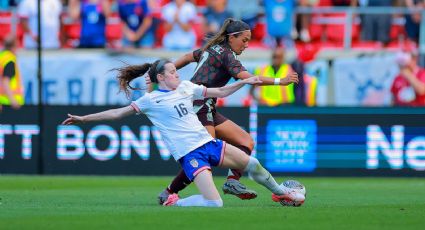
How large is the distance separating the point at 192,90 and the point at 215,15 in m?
11.5

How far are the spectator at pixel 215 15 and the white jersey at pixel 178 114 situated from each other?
36.7 feet

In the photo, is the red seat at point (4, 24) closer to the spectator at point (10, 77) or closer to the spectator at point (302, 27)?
the spectator at point (10, 77)

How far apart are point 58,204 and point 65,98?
429 inches

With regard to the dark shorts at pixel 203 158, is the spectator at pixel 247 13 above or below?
above

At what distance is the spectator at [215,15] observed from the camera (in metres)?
23.4

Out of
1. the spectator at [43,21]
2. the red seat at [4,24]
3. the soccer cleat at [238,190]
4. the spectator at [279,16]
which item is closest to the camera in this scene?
the soccer cleat at [238,190]

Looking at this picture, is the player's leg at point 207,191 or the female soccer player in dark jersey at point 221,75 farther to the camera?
the female soccer player in dark jersey at point 221,75

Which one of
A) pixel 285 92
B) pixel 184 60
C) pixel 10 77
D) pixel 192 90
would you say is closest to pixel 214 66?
pixel 184 60

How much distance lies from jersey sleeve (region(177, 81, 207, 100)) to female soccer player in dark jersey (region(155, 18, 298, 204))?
0.74 meters

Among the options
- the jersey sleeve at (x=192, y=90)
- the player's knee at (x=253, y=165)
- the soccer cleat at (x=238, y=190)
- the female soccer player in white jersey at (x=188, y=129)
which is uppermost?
the jersey sleeve at (x=192, y=90)

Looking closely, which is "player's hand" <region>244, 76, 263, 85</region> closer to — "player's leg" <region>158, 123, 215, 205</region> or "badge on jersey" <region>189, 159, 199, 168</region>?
"badge on jersey" <region>189, 159, 199, 168</region>

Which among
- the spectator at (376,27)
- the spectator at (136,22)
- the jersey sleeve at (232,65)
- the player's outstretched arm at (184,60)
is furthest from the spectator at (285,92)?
the jersey sleeve at (232,65)

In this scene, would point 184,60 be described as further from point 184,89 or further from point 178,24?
point 178,24

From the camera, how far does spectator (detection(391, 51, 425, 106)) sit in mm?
21672
